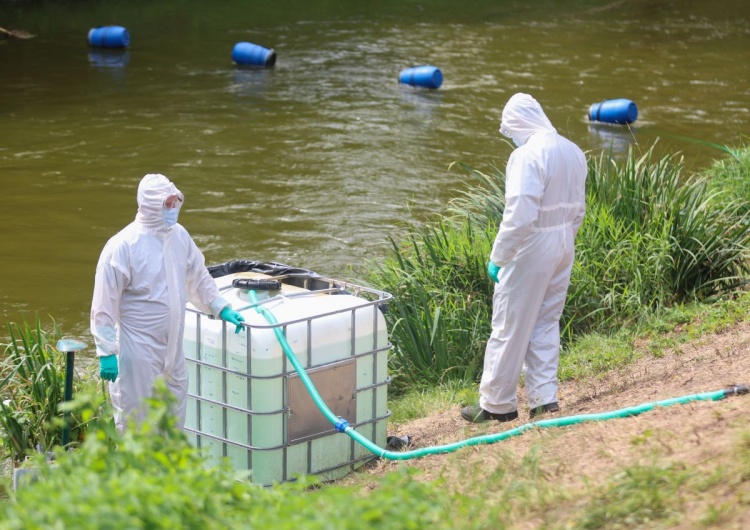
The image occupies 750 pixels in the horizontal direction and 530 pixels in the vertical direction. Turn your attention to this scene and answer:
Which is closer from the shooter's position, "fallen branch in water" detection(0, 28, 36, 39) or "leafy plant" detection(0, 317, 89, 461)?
"leafy plant" detection(0, 317, 89, 461)

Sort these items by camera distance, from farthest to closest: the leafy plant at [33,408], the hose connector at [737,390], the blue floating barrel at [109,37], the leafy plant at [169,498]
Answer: the blue floating barrel at [109,37]
the leafy plant at [33,408]
the hose connector at [737,390]
the leafy plant at [169,498]

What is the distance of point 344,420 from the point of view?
5383 millimetres

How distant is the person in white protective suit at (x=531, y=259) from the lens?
5723 mm

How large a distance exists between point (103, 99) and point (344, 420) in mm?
11976

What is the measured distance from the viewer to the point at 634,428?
4871 mm

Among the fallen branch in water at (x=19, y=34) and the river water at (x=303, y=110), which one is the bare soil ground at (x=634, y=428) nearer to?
the river water at (x=303, y=110)

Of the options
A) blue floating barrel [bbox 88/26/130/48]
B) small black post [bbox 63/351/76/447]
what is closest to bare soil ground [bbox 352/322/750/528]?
small black post [bbox 63/351/76/447]

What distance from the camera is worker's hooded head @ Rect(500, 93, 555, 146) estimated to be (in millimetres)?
5945

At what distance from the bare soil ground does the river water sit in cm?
322

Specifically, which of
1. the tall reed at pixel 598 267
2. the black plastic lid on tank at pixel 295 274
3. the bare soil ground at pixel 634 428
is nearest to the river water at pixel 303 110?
the tall reed at pixel 598 267

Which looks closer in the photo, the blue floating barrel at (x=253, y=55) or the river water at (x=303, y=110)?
the river water at (x=303, y=110)

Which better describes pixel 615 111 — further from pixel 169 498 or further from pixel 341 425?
pixel 169 498

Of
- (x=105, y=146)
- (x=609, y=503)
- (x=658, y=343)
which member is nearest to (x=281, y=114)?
(x=105, y=146)

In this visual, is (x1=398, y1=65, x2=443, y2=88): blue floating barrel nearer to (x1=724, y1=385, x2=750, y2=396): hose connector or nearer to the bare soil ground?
the bare soil ground
